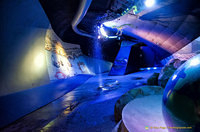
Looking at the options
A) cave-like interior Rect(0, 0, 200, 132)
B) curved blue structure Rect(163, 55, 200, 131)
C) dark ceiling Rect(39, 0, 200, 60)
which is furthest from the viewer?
dark ceiling Rect(39, 0, 200, 60)

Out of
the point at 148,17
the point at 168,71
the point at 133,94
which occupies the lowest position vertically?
the point at 133,94

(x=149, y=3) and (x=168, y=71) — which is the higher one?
(x=149, y=3)

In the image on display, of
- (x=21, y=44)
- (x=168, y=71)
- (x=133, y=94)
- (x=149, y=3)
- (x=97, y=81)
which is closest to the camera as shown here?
(x=133, y=94)

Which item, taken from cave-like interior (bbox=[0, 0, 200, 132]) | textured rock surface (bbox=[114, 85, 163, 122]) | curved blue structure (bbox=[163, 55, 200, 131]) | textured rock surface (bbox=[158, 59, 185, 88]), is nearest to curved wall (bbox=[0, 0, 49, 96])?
cave-like interior (bbox=[0, 0, 200, 132])

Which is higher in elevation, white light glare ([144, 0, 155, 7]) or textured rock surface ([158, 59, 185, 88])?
white light glare ([144, 0, 155, 7])

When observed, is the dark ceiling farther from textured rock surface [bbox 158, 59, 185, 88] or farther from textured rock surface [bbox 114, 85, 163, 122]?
textured rock surface [bbox 114, 85, 163, 122]

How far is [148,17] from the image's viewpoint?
35.6 ft

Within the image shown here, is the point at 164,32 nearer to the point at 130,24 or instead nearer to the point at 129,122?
the point at 130,24

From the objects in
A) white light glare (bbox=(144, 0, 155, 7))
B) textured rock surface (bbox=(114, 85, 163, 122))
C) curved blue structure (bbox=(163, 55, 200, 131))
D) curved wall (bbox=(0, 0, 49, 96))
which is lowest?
textured rock surface (bbox=(114, 85, 163, 122))

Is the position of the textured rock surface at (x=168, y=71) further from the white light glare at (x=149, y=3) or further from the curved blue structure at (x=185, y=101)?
the white light glare at (x=149, y=3)

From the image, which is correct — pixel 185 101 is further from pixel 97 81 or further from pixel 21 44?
pixel 97 81

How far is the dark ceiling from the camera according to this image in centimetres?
845

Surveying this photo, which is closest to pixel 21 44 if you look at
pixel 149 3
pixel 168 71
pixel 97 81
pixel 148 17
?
pixel 97 81

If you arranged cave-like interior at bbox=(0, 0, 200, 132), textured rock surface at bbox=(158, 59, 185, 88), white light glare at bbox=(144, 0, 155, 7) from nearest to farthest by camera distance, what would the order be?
cave-like interior at bbox=(0, 0, 200, 132) → textured rock surface at bbox=(158, 59, 185, 88) → white light glare at bbox=(144, 0, 155, 7)
